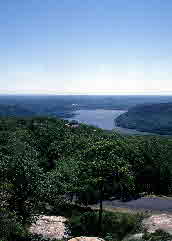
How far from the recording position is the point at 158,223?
1190 inches

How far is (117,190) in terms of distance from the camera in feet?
164

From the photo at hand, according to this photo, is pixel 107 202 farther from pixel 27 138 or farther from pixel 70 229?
pixel 27 138

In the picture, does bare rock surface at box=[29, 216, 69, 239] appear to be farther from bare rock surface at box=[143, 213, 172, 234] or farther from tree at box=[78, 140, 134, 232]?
bare rock surface at box=[143, 213, 172, 234]

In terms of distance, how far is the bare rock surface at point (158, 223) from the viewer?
28.7 meters

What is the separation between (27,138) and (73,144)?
512 inches

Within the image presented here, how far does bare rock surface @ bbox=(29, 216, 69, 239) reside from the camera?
29.6m

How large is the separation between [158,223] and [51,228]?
443 inches

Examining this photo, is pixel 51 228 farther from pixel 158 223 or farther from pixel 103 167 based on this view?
pixel 158 223

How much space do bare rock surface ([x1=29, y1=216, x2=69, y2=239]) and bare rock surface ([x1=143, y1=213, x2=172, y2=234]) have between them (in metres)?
8.47

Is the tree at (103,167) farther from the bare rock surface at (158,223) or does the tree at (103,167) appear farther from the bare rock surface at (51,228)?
the bare rock surface at (158,223)

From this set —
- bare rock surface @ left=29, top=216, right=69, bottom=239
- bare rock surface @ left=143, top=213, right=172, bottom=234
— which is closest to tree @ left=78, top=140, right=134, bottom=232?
bare rock surface @ left=29, top=216, right=69, bottom=239

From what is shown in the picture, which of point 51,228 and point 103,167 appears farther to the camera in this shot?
point 51,228

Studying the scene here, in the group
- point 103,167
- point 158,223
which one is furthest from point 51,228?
point 158,223

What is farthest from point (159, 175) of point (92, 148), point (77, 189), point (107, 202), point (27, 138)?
point (27, 138)
